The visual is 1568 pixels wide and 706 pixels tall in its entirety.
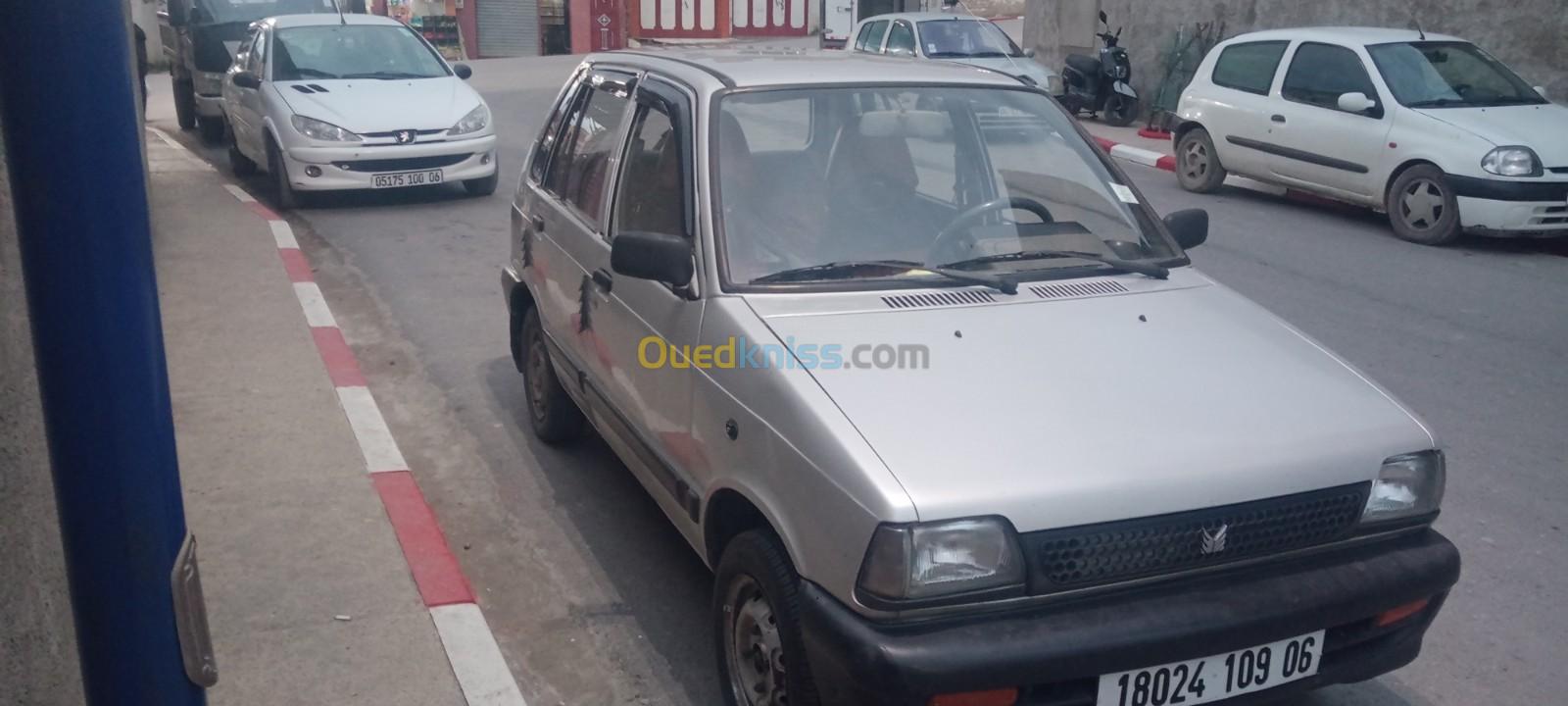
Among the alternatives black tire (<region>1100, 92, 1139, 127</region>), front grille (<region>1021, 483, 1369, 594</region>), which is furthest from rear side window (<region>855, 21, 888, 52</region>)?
front grille (<region>1021, 483, 1369, 594</region>)

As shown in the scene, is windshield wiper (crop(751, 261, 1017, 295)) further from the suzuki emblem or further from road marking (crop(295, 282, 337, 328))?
road marking (crop(295, 282, 337, 328))

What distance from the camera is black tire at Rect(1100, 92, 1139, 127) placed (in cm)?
1820

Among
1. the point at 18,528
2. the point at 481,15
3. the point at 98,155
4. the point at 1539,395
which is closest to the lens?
the point at 98,155

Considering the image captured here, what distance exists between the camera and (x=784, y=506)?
9.83 feet

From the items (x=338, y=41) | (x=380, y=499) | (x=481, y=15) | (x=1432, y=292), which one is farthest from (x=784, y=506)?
(x=481, y=15)

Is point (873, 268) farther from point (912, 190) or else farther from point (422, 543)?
point (422, 543)

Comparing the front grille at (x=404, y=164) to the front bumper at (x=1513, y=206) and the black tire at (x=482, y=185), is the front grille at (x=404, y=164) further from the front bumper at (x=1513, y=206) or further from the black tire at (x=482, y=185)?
the front bumper at (x=1513, y=206)

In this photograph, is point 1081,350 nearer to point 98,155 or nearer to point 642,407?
point 642,407

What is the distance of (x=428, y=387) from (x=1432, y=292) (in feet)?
20.4

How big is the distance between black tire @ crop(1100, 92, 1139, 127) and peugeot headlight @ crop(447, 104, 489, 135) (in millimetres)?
9769

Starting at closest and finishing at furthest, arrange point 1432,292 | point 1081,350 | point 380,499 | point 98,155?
point 98,155 < point 1081,350 < point 380,499 < point 1432,292

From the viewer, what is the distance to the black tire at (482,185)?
1182 centimetres

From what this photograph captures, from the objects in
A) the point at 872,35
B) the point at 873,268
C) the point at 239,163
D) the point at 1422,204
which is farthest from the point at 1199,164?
the point at 873,268

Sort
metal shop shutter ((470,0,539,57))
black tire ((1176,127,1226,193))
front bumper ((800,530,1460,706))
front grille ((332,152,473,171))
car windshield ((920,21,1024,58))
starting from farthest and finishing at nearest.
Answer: metal shop shutter ((470,0,539,57)), car windshield ((920,21,1024,58)), black tire ((1176,127,1226,193)), front grille ((332,152,473,171)), front bumper ((800,530,1460,706))
